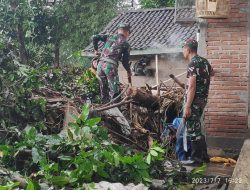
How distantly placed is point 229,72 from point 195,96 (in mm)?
866

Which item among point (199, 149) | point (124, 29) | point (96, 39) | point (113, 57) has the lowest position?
point (199, 149)

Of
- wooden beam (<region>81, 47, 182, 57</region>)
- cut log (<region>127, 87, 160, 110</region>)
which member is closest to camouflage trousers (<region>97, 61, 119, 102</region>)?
cut log (<region>127, 87, 160, 110</region>)

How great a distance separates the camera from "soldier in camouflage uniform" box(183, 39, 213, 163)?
20.0ft

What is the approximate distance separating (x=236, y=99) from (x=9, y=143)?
3.40m

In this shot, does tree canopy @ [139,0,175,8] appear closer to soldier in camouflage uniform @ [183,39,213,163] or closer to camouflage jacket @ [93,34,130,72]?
camouflage jacket @ [93,34,130,72]

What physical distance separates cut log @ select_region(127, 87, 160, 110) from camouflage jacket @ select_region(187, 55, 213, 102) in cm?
142

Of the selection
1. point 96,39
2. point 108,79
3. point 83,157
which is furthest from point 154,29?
point 83,157

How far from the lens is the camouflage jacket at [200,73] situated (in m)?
6.09

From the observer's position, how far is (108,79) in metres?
8.38

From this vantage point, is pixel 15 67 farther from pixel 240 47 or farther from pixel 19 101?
pixel 240 47

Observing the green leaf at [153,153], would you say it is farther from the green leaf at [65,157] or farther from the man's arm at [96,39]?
the man's arm at [96,39]

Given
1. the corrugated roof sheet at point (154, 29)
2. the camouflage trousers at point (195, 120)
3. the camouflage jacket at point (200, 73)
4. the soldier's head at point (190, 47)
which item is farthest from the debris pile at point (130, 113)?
the corrugated roof sheet at point (154, 29)

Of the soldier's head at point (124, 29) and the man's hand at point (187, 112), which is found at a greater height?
the soldier's head at point (124, 29)

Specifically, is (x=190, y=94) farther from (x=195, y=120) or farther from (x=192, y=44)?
(x=192, y=44)
